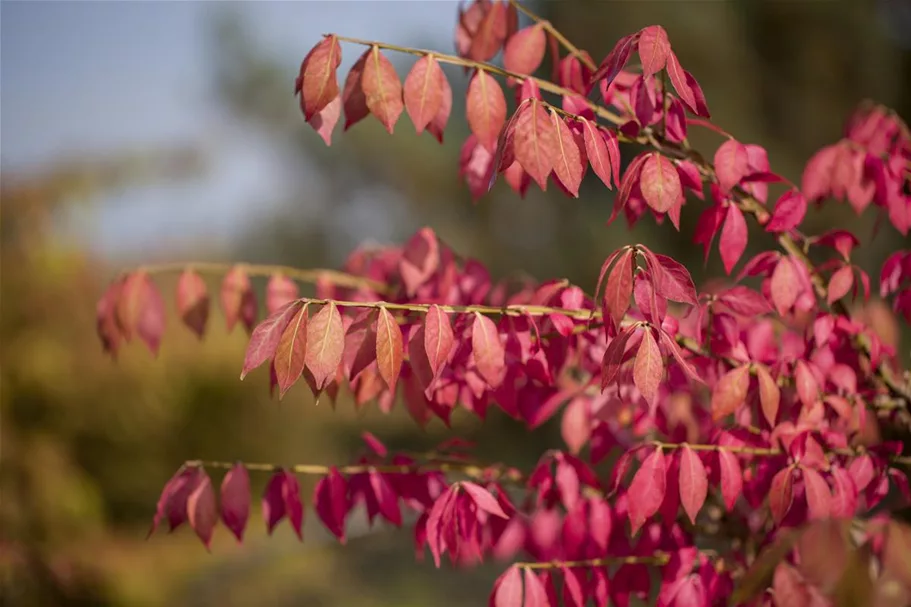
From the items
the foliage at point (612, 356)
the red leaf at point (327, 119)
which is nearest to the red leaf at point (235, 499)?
the foliage at point (612, 356)

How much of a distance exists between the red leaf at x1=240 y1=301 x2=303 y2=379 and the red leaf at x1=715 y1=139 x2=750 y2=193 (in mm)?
434

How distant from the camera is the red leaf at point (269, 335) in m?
0.61

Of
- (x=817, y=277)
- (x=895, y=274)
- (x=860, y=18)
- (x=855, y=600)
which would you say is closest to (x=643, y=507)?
(x=855, y=600)

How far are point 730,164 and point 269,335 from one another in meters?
0.48

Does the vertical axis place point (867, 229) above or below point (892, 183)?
below

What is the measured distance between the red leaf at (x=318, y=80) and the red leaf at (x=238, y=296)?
1.45ft

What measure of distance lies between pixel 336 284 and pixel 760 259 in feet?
2.06

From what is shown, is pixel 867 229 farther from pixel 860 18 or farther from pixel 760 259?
pixel 760 259

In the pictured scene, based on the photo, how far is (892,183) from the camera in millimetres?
934

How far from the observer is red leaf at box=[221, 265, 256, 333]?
3.44 ft

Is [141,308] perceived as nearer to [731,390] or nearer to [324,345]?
[324,345]

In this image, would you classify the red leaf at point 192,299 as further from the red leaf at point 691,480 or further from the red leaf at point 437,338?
the red leaf at point 691,480

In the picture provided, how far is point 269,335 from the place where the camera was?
2.03 feet

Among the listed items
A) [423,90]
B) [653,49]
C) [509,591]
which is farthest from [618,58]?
[509,591]
